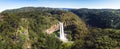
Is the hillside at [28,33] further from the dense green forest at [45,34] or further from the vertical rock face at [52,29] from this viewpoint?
the vertical rock face at [52,29]

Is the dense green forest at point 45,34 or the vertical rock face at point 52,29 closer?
the dense green forest at point 45,34

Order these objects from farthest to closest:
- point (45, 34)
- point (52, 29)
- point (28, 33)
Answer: point (52, 29), point (45, 34), point (28, 33)

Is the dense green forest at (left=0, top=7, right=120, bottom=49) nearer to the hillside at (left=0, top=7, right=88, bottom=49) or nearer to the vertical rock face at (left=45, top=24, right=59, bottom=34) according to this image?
the hillside at (left=0, top=7, right=88, bottom=49)

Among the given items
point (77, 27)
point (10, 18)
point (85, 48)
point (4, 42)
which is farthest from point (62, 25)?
point (85, 48)

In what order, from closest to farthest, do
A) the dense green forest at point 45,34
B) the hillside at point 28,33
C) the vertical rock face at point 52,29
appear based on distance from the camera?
the dense green forest at point 45,34 < the hillside at point 28,33 < the vertical rock face at point 52,29

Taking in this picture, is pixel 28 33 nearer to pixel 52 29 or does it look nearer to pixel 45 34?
pixel 45 34

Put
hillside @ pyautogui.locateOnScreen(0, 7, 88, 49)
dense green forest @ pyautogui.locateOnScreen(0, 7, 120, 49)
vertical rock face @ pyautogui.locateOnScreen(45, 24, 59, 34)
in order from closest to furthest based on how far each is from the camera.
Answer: dense green forest @ pyautogui.locateOnScreen(0, 7, 120, 49) < hillside @ pyautogui.locateOnScreen(0, 7, 88, 49) < vertical rock face @ pyautogui.locateOnScreen(45, 24, 59, 34)

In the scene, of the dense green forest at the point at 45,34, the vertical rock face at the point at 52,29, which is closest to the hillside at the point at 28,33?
the dense green forest at the point at 45,34

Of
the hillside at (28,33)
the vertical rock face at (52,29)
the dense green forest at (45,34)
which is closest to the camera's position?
the dense green forest at (45,34)

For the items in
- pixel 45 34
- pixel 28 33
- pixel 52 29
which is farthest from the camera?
pixel 52 29

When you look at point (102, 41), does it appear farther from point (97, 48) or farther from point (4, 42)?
point (4, 42)

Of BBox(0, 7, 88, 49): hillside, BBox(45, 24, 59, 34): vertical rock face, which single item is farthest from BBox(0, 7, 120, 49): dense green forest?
BBox(45, 24, 59, 34): vertical rock face

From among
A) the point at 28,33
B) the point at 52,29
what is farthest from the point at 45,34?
the point at 52,29
